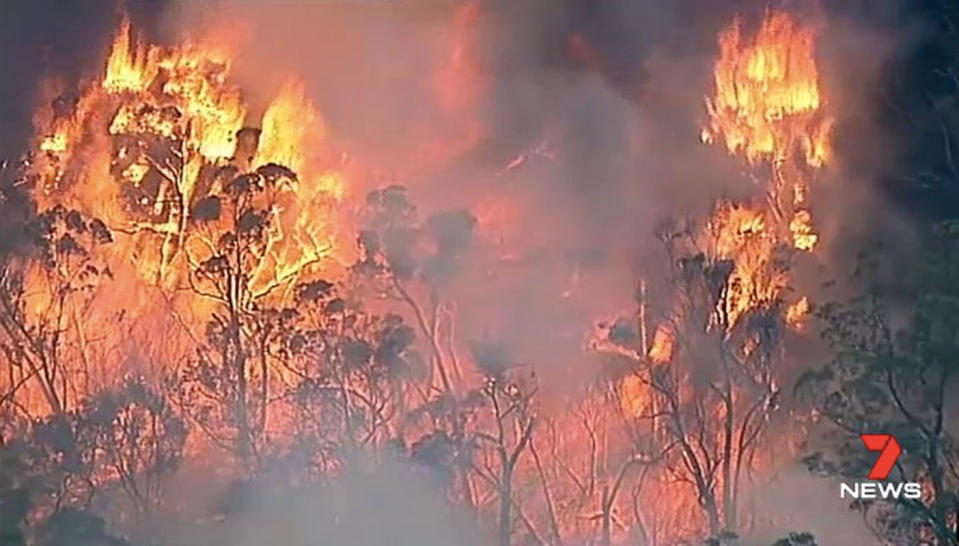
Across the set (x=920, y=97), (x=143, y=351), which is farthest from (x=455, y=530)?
(x=920, y=97)

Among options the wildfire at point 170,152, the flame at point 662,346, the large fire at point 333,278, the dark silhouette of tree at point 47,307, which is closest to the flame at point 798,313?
the large fire at point 333,278

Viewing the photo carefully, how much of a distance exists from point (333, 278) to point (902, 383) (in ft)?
5.89

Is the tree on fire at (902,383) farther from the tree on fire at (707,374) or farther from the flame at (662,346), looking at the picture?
the flame at (662,346)

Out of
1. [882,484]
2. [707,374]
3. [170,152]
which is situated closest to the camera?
[882,484]

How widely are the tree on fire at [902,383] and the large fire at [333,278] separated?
0.18 meters

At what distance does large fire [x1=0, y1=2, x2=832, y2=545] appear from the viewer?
394cm

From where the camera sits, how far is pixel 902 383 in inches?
153

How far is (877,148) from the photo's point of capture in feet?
13.1

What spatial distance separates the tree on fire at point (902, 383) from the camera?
12.6ft

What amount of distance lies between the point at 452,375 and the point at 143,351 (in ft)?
3.24

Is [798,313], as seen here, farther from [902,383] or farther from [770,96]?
[770,96]

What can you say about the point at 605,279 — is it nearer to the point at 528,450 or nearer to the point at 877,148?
the point at 528,450

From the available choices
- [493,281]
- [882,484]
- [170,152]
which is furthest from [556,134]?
[882,484]

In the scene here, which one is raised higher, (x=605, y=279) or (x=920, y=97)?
(x=920, y=97)
